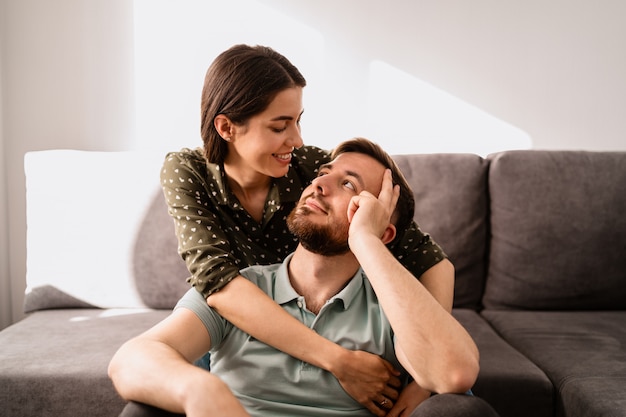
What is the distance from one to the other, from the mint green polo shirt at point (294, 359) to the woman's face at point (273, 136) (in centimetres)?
32

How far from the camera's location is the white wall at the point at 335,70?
2641mm

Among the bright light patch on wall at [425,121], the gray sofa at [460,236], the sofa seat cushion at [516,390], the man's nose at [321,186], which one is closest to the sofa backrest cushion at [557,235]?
the gray sofa at [460,236]

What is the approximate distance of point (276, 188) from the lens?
1.74m

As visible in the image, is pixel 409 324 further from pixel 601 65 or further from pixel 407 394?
pixel 601 65

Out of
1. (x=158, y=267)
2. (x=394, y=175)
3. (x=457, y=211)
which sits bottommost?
(x=158, y=267)

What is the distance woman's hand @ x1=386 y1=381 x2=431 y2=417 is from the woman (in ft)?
0.05

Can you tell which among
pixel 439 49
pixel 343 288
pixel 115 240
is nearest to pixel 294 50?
pixel 439 49

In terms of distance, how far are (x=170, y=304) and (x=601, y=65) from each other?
2.06 m

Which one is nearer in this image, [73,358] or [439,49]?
[73,358]

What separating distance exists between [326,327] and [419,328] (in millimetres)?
267

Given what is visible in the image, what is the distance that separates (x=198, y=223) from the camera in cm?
153

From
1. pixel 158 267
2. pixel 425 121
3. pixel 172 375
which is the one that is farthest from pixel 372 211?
pixel 425 121

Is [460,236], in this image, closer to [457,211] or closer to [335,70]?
[457,211]

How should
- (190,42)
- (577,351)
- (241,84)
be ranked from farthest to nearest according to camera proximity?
1. (190,42)
2. (577,351)
3. (241,84)
